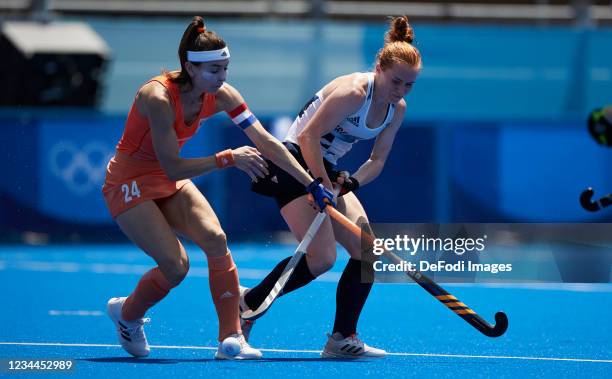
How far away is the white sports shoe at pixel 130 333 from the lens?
247 inches

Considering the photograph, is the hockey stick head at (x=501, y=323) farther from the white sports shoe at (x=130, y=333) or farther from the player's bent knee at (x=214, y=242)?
→ the white sports shoe at (x=130, y=333)

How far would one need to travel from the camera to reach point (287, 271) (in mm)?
6387

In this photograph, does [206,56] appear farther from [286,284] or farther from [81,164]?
[81,164]

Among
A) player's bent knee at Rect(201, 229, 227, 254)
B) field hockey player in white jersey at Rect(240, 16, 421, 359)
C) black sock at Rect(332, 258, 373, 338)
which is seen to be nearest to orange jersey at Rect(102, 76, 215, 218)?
player's bent knee at Rect(201, 229, 227, 254)

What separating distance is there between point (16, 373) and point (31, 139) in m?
7.88

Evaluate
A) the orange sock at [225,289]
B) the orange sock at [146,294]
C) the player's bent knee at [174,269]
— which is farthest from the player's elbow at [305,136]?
the orange sock at [146,294]

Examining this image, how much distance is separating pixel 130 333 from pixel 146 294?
25cm

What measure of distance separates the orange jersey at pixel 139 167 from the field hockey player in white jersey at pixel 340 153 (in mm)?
547

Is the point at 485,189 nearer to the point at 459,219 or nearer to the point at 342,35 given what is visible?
the point at 459,219

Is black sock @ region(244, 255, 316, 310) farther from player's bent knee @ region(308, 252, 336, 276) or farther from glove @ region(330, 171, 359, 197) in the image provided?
glove @ region(330, 171, 359, 197)

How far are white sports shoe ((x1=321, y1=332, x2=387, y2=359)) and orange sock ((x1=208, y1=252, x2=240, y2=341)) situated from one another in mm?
549

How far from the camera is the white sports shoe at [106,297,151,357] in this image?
627cm

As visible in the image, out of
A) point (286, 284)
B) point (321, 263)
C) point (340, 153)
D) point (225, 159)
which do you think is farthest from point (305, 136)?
point (286, 284)

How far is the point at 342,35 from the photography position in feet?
53.9
